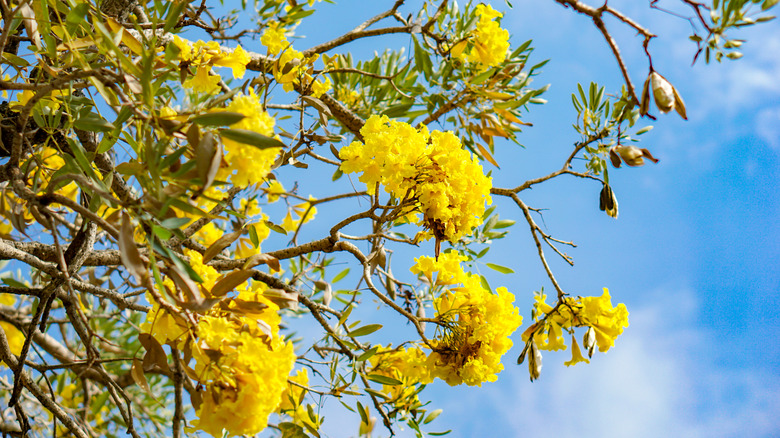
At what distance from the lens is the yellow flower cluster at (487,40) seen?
184cm

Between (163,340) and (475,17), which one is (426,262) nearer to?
(163,340)

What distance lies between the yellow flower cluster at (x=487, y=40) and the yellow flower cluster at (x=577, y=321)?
0.83 m

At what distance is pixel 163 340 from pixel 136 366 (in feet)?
0.32

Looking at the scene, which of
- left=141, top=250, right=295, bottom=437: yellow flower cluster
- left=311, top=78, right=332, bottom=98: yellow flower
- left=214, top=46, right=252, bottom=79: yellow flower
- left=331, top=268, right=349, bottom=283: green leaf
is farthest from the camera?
left=331, top=268, right=349, bottom=283: green leaf

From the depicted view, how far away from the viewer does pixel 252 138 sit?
0.79 m

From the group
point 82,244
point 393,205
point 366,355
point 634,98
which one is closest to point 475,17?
point 393,205

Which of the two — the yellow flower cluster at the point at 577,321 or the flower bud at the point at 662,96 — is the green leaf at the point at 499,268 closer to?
the yellow flower cluster at the point at 577,321

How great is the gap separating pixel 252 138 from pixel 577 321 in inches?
39.1

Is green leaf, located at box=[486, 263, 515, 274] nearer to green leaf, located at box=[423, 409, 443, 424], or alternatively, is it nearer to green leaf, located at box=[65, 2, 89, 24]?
green leaf, located at box=[423, 409, 443, 424]

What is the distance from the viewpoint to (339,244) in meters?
1.58

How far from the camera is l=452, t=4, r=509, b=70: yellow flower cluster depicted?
1.84 meters

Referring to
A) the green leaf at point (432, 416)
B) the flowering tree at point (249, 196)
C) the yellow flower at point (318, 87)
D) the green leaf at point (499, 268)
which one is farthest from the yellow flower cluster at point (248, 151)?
the green leaf at point (432, 416)

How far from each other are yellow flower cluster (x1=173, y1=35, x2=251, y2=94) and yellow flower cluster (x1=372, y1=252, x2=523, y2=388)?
674 millimetres

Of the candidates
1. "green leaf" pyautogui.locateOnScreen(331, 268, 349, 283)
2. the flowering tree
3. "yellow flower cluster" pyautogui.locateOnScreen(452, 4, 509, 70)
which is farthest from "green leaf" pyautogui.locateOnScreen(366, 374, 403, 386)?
"yellow flower cluster" pyautogui.locateOnScreen(452, 4, 509, 70)
